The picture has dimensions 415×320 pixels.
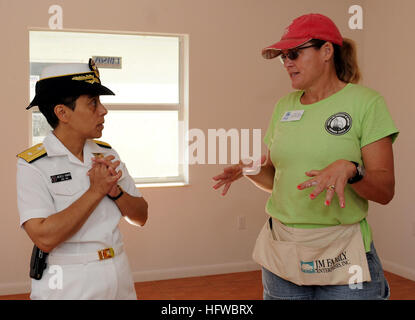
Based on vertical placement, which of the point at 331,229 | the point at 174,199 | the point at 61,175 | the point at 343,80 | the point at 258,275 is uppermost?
the point at 343,80

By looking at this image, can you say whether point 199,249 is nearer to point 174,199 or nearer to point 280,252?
point 174,199

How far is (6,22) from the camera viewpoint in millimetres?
4152

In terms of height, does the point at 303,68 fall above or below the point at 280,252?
above

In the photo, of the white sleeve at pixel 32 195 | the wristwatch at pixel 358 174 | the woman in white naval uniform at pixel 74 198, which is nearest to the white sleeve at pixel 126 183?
the woman in white naval uniform at pixel 74 198

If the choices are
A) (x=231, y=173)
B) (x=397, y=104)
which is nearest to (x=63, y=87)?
(x=231, y=173)

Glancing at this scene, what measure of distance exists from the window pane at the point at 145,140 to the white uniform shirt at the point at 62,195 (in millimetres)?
2961

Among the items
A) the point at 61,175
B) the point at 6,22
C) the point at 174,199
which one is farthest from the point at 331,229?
the point at 6,22

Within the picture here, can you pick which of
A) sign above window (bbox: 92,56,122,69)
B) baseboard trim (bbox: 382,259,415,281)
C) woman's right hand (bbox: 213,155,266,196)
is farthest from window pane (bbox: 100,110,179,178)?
woman's right hand (bbox: 213,155,266,196)

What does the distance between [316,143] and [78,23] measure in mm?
3208

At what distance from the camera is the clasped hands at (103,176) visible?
1.58 metres

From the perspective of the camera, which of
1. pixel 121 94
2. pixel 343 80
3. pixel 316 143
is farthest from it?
pixel 121 94

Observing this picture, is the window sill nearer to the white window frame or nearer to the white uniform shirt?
the white window frame

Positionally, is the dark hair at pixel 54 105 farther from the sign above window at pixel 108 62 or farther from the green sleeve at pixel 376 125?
the sign above window at pixel 108 62

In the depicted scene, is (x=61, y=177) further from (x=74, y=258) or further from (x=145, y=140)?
(x=145, y=140)
